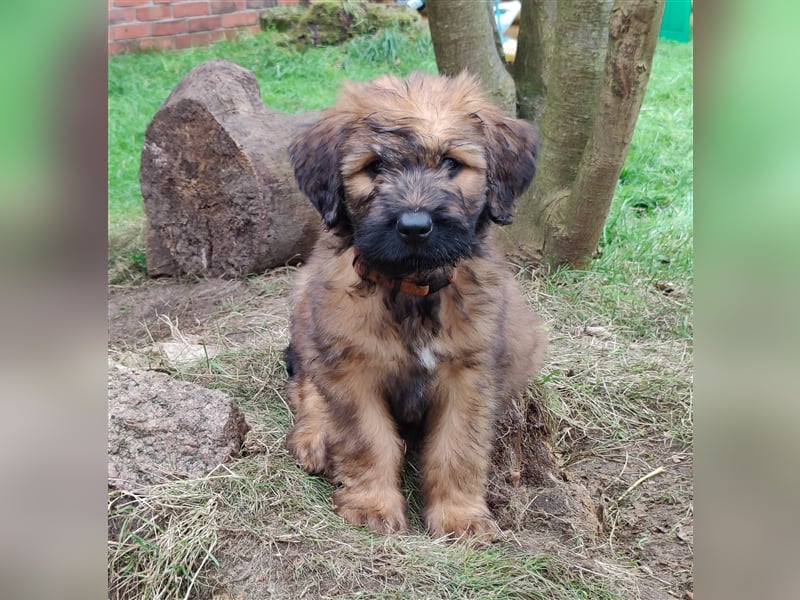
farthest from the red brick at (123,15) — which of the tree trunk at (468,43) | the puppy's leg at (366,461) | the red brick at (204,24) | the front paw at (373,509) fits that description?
the front paw at (373,509)

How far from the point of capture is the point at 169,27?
10.5 meters

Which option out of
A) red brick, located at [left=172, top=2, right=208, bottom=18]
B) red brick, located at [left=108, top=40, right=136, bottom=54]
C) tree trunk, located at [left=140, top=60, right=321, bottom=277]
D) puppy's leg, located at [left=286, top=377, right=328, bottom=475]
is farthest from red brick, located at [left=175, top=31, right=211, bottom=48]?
puppy's leg, located at [left=286, top=377, right=328, bottom=475]

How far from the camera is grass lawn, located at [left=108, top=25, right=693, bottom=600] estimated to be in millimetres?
2520

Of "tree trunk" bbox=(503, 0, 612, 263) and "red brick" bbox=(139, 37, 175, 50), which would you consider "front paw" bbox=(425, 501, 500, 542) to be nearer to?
"tree trunk" bbox=(503, 0, 612, 263)

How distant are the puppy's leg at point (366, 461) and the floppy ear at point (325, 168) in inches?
24.1

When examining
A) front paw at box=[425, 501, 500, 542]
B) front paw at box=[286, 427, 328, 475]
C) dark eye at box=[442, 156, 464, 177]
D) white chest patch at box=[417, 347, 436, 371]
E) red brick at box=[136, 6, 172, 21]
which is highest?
red brick at box=[136, 6, 172, 21]

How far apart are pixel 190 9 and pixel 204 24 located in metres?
0.25

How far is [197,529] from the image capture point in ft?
8.41

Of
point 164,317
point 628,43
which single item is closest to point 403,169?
point 628,43

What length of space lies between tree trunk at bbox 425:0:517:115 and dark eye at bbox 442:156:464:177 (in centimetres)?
272

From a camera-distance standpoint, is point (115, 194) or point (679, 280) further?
point (115, 194)

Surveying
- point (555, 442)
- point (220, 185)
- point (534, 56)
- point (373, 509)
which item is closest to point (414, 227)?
point (373, 509)
